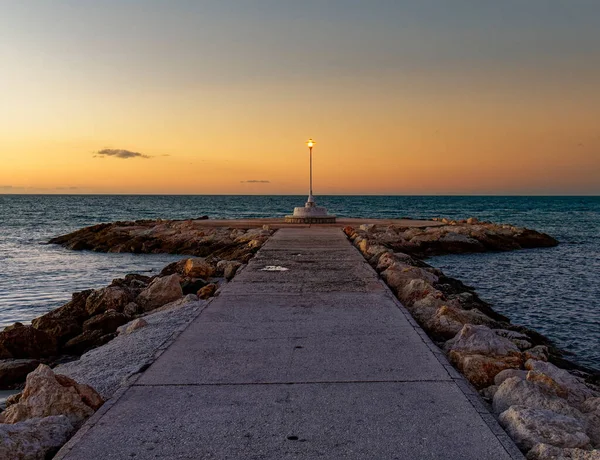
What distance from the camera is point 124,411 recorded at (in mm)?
3949

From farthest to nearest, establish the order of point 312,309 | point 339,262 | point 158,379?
point 339,262, point 312,309, point 158,379

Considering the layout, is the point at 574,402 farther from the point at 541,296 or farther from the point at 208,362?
the point at 541,296

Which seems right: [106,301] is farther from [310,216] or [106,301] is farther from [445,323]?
[310,216]

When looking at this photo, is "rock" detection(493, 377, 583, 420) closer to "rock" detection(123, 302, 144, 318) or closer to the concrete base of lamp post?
"rock" detection(123, 302, 144, 318)

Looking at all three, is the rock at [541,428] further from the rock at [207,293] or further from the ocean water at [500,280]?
the rock at [207,293]

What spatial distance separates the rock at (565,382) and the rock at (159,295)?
626cm

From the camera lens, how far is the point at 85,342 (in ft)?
25.0

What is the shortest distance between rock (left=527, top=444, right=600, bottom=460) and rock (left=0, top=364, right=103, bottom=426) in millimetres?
3077

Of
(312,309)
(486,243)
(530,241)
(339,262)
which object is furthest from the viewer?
(530,241)

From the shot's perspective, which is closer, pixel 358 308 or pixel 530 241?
pixel 358 308

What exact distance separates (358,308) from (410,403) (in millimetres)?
3209

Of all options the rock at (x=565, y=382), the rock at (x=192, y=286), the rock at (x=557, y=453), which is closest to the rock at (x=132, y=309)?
the rock at (x=192, y=286)

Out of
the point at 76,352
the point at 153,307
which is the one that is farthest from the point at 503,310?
the point at 76,352

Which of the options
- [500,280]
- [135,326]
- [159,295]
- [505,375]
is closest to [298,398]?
[505,375]
